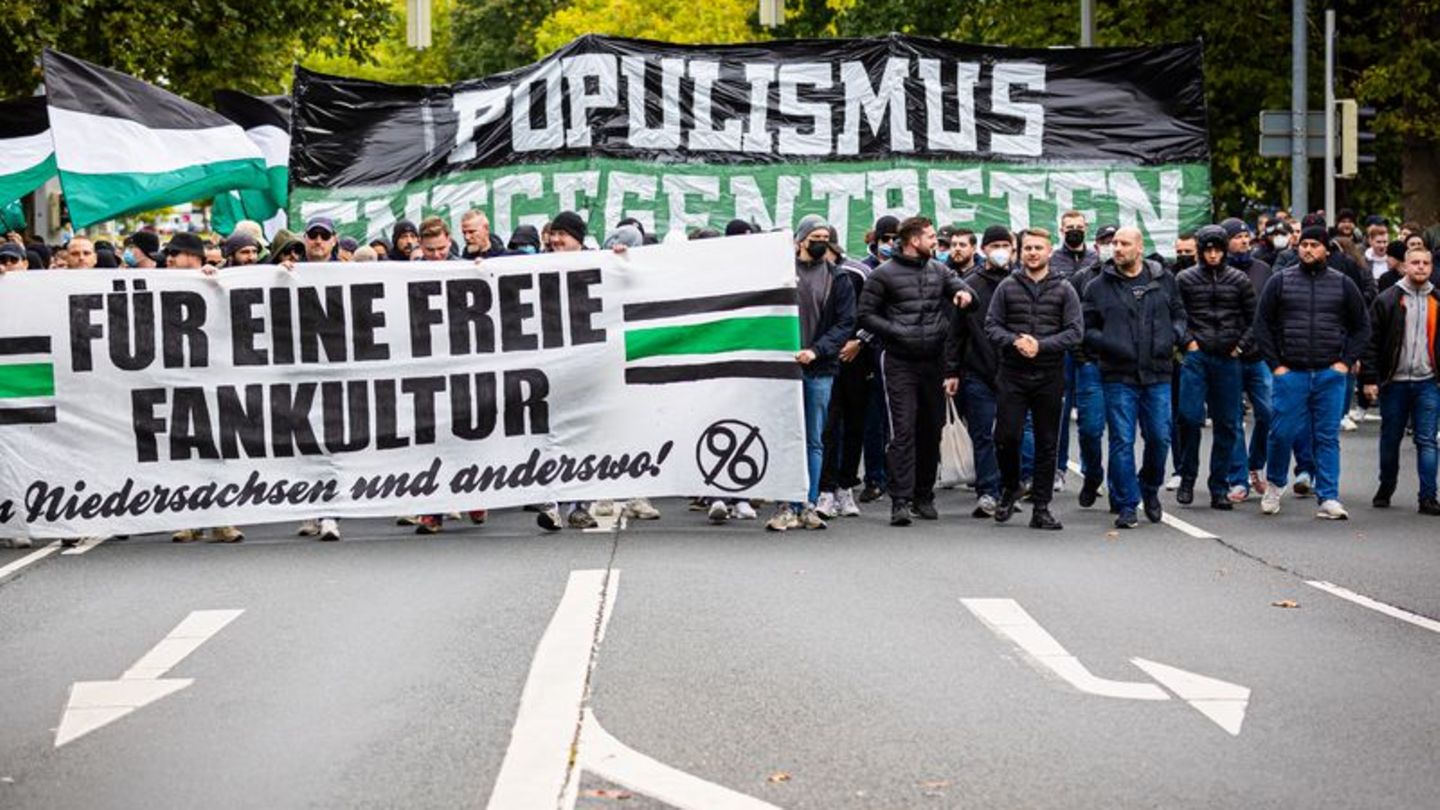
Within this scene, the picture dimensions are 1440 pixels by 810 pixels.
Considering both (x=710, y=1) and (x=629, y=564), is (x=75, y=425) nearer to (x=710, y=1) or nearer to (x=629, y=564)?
(x=629, y=564)

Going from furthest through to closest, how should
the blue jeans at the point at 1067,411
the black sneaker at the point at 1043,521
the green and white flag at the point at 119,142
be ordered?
the blue jeans at the point at 1067,411
the green and white flag at the point at 119,142
the black sneaker at the point at 1043,521

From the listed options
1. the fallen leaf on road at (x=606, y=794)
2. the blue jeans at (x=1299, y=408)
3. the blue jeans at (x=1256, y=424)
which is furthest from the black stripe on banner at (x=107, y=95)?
the fallen leaf on road at (x=606, y=794)

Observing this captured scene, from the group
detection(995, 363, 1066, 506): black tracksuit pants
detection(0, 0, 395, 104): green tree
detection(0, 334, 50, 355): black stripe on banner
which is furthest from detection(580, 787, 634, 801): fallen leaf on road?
detection(0, 0, 395, 104): green tree

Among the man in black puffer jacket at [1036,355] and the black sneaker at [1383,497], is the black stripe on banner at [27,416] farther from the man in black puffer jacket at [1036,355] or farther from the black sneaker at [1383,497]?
the black sneaker at [1383,497]

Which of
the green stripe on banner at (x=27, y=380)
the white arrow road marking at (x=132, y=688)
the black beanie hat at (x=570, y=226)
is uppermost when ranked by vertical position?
the black beanie hat at (x=570, y=226)

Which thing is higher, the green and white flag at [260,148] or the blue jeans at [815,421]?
the green and white flag at [260,148]

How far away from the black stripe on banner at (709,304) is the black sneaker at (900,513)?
4.78ft

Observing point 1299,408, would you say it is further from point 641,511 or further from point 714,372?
point 641,511

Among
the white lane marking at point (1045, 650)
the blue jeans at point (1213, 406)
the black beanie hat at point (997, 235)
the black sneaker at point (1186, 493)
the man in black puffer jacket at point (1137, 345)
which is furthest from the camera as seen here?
the black sneaker at point (1186, 493)

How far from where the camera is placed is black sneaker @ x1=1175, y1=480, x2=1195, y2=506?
16.6m

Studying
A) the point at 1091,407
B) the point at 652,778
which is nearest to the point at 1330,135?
the point at 1091,407

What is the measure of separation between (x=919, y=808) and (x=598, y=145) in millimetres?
14657

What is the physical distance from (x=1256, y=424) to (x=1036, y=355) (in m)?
2.92

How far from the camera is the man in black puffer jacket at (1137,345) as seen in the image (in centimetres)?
1548
